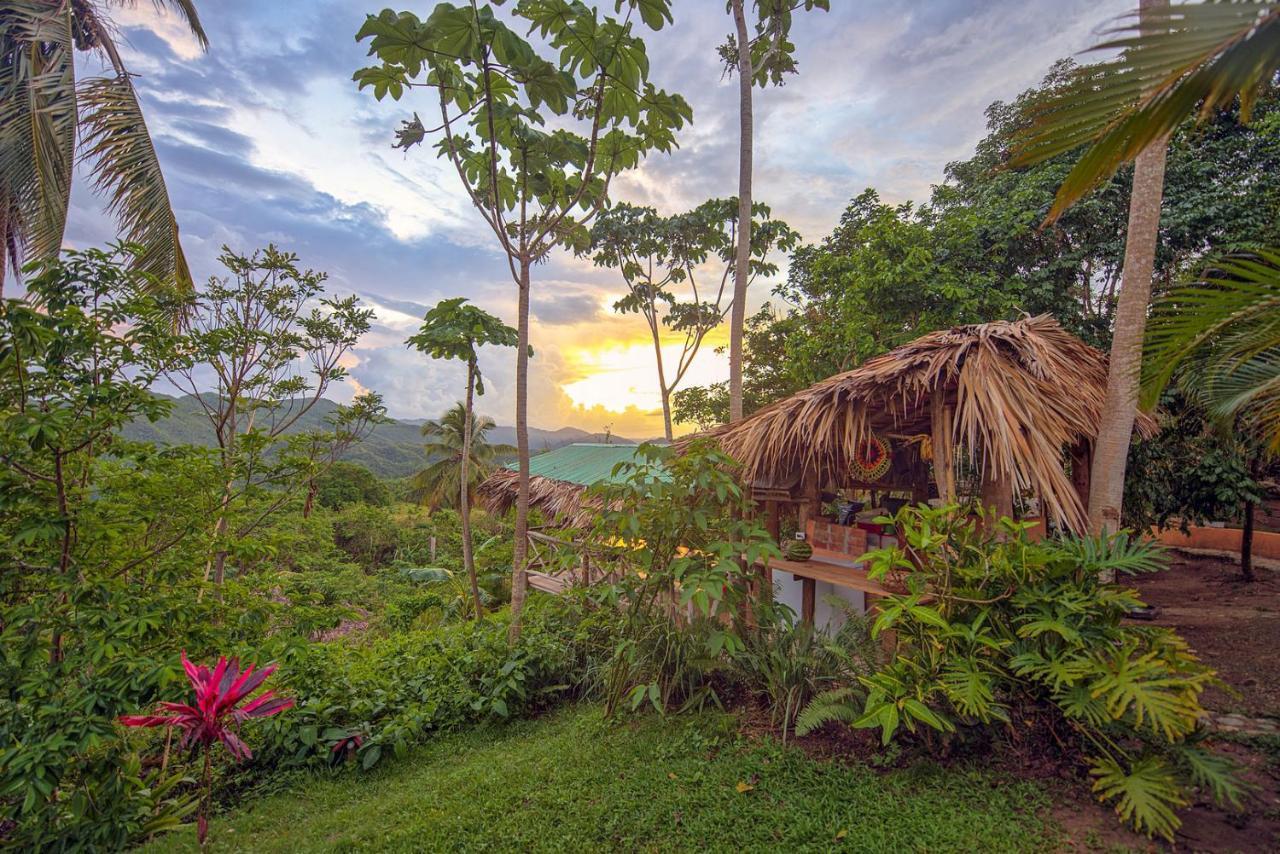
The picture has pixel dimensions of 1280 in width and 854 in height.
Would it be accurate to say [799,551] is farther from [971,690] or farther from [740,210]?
[740,210]

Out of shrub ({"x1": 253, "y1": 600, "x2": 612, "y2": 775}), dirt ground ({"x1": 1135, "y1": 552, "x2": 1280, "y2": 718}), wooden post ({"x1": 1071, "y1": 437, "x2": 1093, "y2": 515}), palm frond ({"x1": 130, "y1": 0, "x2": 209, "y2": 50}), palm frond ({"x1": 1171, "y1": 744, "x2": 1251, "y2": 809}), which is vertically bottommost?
shrub ({"x1": 253, "y1": 600, "x2": 612, "y2": 775})

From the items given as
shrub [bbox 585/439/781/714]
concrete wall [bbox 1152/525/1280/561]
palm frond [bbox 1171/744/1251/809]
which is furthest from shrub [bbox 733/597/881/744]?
concrete wall [bbox 1152/525/1280/561]

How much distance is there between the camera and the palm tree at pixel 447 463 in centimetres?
2091

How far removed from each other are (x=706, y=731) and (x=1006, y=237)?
7670 mm

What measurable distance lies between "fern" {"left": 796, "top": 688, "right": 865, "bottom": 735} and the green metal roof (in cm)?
778

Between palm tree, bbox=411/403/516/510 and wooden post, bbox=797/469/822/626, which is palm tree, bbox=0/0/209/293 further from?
palm tree, bbox=411/403/516/510

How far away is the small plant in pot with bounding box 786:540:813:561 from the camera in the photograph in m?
4.55

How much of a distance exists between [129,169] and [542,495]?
25.8 ft

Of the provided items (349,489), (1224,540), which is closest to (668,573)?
(1224,540)

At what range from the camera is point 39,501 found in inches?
92.7

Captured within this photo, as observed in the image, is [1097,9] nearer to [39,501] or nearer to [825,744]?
[825,744]

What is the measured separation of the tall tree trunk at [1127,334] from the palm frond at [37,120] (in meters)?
9.44

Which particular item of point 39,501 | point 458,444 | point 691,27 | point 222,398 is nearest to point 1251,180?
point 691,27

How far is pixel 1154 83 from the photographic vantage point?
116cm
